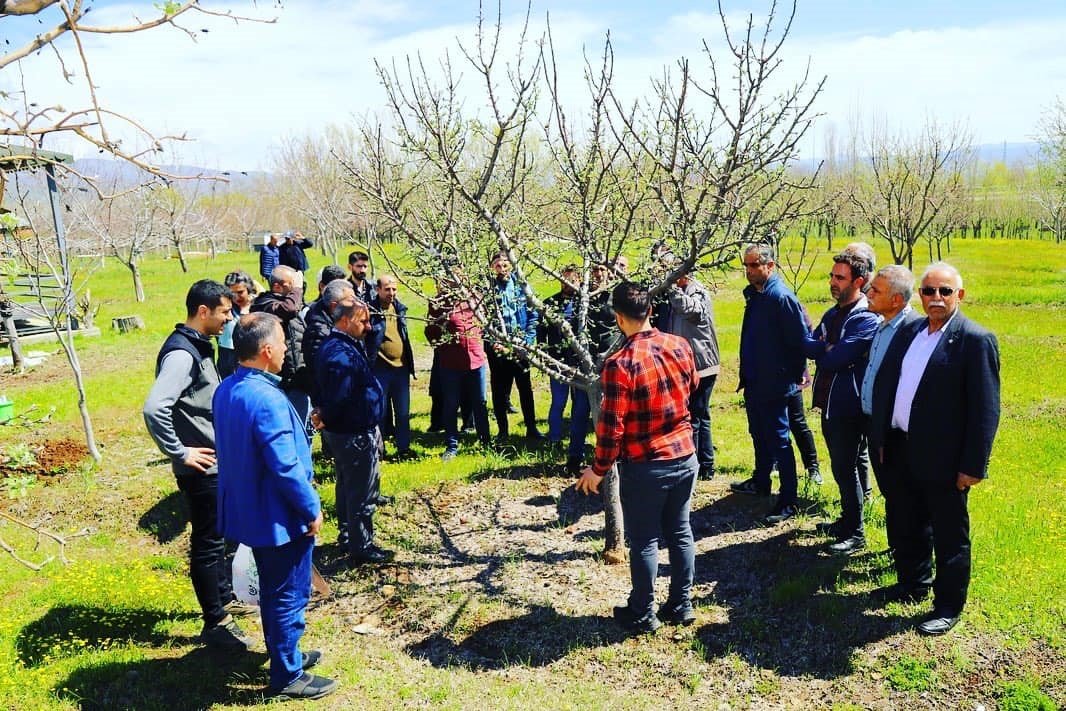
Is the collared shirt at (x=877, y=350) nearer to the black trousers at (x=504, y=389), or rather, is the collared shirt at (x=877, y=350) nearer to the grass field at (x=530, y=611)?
the grass field at (x=530, y=611)

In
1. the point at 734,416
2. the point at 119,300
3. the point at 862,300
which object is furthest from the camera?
the point at 119,300

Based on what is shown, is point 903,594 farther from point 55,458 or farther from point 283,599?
point 55,458

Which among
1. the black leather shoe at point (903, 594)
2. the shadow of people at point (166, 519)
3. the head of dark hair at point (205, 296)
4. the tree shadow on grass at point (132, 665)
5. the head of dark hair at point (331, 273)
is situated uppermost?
the head of dark hair at point (331, 273)

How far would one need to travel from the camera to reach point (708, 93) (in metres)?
4.36

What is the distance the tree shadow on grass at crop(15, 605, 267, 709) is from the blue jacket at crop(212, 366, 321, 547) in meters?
1.09

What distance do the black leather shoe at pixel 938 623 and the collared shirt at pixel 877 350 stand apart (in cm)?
131

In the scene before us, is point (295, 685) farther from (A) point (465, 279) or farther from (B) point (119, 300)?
(B) point (119, 300)

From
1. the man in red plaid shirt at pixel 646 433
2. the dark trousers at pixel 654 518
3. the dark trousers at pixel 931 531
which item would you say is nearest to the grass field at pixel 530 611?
the dark trousers at pixel 931 531

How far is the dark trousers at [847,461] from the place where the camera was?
5316 millimetres

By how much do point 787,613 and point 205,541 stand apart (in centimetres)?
386

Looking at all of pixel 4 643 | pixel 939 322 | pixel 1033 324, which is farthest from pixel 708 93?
pixel 1033 324

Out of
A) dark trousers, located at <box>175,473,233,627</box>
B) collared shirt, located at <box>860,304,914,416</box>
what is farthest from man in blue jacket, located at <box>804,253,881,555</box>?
dark trousers, located at <box>175,473,233,627</box>

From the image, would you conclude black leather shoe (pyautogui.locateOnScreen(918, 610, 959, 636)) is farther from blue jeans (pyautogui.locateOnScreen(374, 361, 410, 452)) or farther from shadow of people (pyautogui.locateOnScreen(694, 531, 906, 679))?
blue jeans (pyautogui.locateOnScreen(374, 361, 410, 452))

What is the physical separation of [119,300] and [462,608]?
28655 mm
